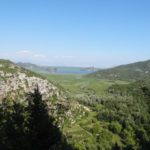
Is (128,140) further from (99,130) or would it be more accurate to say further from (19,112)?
(19,112)

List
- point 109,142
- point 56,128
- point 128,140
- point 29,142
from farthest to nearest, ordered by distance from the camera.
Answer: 1. point 128,140
2. point 109,142
3. point 56,128
4. point 29,142

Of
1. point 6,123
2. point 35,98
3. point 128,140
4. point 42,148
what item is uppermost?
point 35,98

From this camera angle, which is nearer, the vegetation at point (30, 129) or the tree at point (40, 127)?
the vegetation at point (30, 129)

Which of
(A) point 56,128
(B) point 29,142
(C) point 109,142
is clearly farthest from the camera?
(C) point 109,142

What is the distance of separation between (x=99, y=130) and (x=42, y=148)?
560 feet

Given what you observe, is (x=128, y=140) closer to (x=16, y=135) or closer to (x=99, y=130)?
(x=99, y=130)

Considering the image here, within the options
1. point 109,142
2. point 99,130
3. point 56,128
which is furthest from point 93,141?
point 56,128

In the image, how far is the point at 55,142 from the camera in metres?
28.9

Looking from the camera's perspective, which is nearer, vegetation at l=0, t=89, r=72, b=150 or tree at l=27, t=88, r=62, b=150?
vegetation at l=0, t=89, r=72, b=150

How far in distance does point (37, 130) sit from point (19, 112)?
7.83 feet

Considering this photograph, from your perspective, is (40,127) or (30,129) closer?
(40,127)

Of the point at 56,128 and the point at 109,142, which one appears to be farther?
the point at 109,142

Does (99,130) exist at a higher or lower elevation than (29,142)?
lower

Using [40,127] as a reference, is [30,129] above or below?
below
